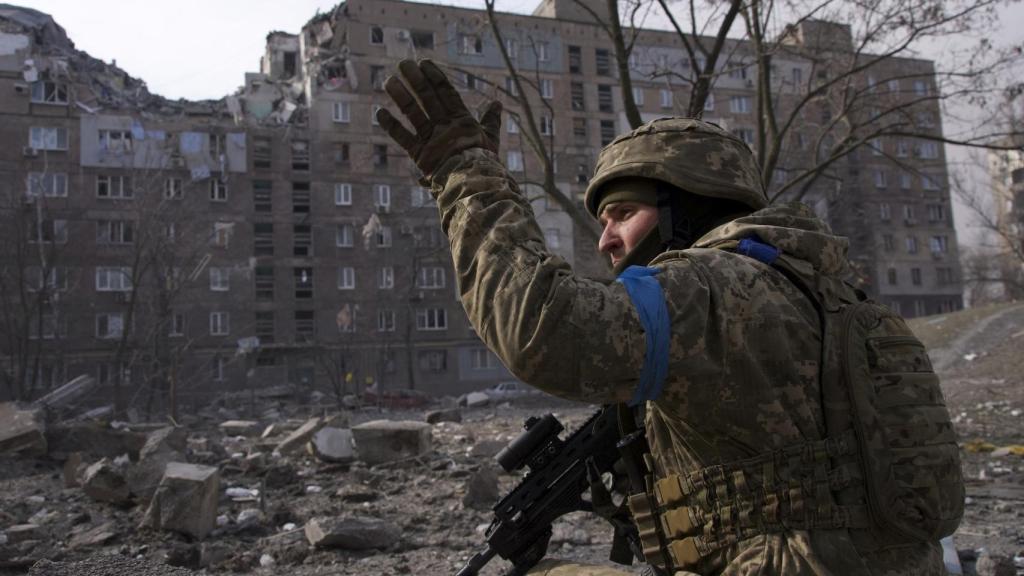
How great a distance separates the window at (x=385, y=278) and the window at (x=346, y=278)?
121cm

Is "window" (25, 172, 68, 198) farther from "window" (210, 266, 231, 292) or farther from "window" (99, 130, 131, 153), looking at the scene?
"window" (210, 266, 231, 292)

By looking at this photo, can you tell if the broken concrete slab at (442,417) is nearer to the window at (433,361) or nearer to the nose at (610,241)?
the nose at (610,241)

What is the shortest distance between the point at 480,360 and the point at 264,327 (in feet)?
33.2

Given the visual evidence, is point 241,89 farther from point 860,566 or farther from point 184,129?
point 860,566

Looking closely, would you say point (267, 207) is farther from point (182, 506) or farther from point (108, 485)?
point (182, 506)

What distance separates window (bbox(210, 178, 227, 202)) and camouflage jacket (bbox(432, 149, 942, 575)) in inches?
1333

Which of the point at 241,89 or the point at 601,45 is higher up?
Result: the point at 601,45

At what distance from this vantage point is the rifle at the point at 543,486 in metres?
2.56

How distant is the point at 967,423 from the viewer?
11.2 m

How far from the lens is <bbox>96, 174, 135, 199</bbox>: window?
103 feet

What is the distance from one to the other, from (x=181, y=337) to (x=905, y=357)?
33535mm

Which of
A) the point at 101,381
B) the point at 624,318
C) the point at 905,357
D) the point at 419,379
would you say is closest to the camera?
the point at 624,318

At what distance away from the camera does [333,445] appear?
922 cm

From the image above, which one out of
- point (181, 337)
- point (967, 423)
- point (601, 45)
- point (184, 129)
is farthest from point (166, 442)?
point (601, 45)
